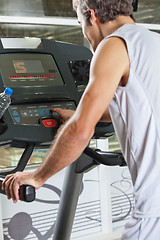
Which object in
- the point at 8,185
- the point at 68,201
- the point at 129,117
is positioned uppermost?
the point at 129,117

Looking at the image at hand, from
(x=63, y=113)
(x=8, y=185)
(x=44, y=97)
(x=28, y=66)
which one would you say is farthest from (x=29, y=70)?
(x=8, y=185)

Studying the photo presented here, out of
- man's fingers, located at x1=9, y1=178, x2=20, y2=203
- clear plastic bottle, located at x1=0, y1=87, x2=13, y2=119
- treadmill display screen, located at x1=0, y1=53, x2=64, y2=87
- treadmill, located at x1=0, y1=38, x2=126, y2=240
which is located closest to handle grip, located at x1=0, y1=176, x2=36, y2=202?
man's fingers, located at x1=9, y1=178, x2=20, y2=203

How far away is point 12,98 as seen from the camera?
5.76 feet

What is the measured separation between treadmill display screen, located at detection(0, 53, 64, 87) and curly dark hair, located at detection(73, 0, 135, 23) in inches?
16.7

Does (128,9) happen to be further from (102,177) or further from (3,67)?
(102,177)

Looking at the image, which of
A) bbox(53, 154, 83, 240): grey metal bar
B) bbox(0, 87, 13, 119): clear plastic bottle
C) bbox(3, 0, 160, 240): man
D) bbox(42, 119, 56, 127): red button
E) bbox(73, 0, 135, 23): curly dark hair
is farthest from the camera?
bbox(53, 154, 83, 240): grey metal bar

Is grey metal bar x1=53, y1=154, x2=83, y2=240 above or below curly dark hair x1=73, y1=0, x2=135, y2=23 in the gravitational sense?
below

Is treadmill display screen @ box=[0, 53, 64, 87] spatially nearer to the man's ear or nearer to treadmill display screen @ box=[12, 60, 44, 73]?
treadmill display screen @ box=[12, 60, 44, 73]

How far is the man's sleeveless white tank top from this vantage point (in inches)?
56.0

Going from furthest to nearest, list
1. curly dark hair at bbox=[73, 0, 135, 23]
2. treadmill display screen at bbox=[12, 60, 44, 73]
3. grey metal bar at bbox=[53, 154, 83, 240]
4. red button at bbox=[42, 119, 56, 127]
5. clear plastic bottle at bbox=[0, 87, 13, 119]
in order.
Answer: grey metal bar at bbox=[53, 154, 83, 240]
treadmill display screen at bbox=[12, 60, 44, 73]
red button at bbox=[42, 119, 56, 127]
clear plastic bottle at bbox=[0, 87, 13, 119]
curly dark hair at bbox=[73, 0, 135, 23]

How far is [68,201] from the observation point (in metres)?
2.10

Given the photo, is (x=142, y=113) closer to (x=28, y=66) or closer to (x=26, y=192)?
(x=26, y=192)

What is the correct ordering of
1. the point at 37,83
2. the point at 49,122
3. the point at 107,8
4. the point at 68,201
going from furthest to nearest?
the point at 68,201
the point at 37,83
the point at 49,122
the point at 107,8

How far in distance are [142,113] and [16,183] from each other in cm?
54
